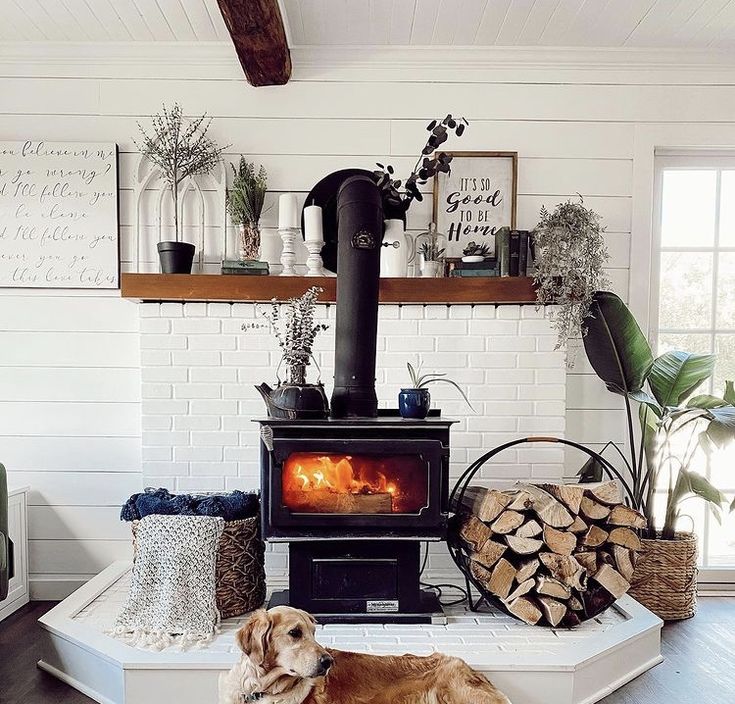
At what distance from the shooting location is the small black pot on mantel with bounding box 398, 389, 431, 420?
2318mm

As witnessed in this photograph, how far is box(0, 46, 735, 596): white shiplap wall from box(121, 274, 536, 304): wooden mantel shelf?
0.35 m

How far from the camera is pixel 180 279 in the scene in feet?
8.90

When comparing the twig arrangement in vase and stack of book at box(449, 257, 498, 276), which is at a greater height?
stack of book at box(449, 257, 498, 276)

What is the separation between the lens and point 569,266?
2689mm

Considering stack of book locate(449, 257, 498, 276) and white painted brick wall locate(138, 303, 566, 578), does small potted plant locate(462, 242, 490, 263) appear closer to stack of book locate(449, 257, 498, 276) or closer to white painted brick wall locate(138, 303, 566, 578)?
stack of book locate(449, 257, 498, 276)

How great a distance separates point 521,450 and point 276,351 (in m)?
1.21

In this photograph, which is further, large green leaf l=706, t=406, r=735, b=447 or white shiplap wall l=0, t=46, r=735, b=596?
white shiplap wall l=0, t=46, r=735, b=596

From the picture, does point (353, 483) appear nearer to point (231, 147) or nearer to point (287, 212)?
point (287, 212)

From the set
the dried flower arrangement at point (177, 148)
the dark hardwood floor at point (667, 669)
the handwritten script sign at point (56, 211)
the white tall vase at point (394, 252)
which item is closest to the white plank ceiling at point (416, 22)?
the dried flower arrangement at point (177, 148)

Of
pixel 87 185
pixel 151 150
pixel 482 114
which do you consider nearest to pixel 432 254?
pixel 482 114

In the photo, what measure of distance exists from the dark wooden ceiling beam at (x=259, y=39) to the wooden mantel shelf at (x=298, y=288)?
0.93 m

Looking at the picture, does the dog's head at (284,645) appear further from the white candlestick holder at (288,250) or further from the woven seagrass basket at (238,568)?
the white candlestick holder at (288,250)

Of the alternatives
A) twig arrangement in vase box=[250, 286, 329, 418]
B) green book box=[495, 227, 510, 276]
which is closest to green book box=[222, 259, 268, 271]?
twig arrangement in vase box=[250, 286, 329, 418]

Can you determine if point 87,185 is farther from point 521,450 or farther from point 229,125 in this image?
point 521,450
